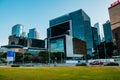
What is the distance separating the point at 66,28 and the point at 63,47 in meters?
45.6

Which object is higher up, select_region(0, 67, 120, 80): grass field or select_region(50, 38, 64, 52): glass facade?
select_region(50, 38, 64, 52): glass facade

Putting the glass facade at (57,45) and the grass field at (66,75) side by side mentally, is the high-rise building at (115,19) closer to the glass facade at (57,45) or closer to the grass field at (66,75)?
the glass facade at (57,45)

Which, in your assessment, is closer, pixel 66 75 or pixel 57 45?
pixel 66 75

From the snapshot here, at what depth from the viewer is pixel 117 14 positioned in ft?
465

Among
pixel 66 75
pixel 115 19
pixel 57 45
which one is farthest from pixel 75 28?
pixel 66 75

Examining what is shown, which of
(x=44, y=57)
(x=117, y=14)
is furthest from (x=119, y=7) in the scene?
(x=44, y=57)

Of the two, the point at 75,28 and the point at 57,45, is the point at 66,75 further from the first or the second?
the point at 75,28

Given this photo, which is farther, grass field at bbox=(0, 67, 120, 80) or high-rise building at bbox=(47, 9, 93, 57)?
high-rise building at bbox=(47, 9, 93, 57)

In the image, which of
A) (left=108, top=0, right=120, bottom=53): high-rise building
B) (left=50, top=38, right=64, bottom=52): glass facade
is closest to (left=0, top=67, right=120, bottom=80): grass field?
(left=50, top=38, right=64, bottom=52): glass facade

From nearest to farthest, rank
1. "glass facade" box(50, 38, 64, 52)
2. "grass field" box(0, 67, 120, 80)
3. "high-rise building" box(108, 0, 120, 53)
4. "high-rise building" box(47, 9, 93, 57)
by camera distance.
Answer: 1. "grass field" box(0, 67, 120, 80)
2. "high-rise building" box(108, 0, 120, 53)
3. "glass facade" box(50, 38, 64, 52)
4. "high-rise building" box(47, 9, 93, 57)

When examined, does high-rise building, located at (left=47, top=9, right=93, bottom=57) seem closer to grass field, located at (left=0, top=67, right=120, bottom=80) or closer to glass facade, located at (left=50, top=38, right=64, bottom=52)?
glass facade, located at (left=50, top=38, right=64, bottom=52)

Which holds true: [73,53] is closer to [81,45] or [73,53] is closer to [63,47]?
Result: [63,47]

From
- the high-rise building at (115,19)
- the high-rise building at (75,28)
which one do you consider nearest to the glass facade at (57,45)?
the high-rise building at (75,28)

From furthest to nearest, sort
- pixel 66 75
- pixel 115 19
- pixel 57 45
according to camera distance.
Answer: pixel 115 19, pixel 57 45, pixel 66 75
